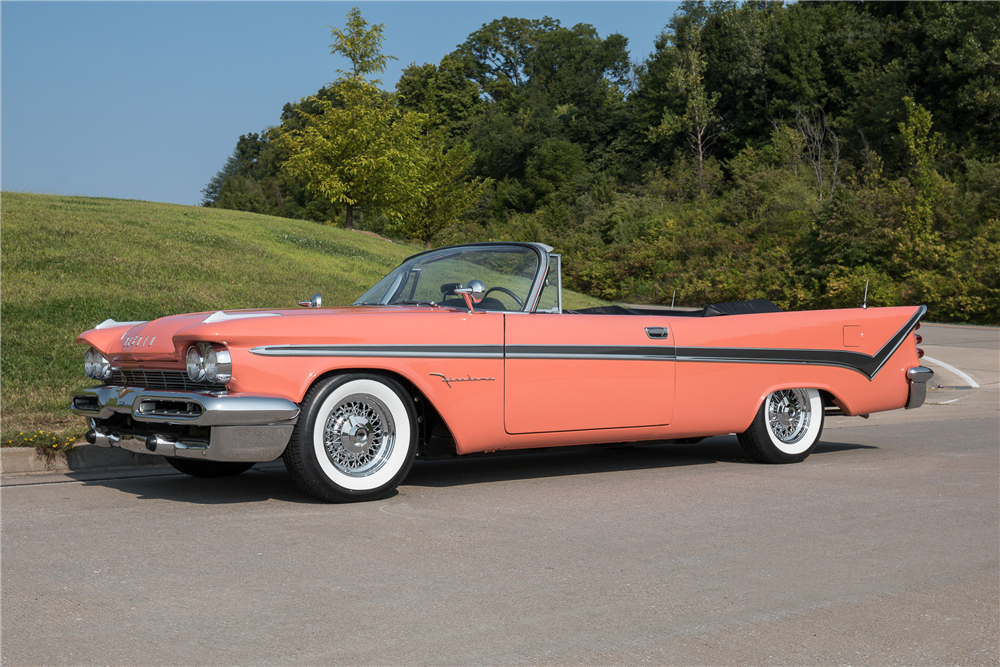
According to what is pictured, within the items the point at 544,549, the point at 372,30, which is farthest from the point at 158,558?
the point at 372,30

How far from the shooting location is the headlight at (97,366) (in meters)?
6.06

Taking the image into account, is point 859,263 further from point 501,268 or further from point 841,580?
point 841,580

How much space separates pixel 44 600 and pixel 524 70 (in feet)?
305

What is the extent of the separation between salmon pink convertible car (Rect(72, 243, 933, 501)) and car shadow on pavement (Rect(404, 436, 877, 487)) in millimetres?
515

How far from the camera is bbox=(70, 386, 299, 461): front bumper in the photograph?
5.01 metres

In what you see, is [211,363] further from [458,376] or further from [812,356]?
[812,356]

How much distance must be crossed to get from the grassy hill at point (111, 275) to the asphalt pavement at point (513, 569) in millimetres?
2837

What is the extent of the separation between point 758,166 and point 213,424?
44341mm

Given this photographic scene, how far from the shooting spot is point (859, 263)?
29578mm

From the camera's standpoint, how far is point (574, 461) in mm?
7402

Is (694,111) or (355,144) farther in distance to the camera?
(694,111)

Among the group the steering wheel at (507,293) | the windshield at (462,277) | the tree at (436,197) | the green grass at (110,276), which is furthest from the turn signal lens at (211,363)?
the tree at (436,197)

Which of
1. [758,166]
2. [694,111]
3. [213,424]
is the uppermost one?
[694,111]

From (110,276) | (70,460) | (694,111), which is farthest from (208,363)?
(694,111)
